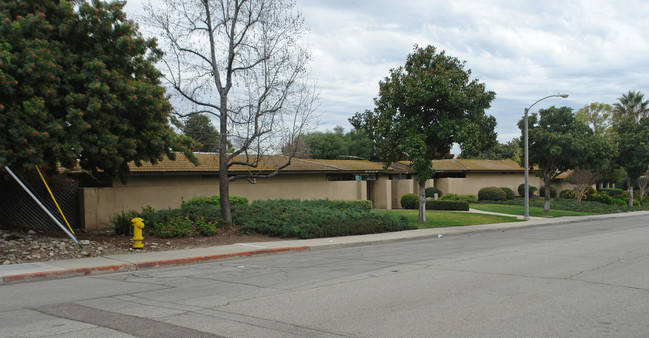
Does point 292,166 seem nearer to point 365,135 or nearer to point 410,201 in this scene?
point 410,201

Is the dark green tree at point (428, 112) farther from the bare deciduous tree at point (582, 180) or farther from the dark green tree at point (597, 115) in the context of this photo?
the dark green tree at point (597, 115)

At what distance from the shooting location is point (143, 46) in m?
14.8

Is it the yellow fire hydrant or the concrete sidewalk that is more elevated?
the yellow fire hydrant

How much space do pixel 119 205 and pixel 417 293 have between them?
1727 centimetres

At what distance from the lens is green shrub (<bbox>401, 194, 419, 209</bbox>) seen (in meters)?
34.7

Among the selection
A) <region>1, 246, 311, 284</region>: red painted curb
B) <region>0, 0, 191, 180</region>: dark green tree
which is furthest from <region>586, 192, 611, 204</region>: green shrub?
<region>0, 0, 191, 180</region>: dark green tree

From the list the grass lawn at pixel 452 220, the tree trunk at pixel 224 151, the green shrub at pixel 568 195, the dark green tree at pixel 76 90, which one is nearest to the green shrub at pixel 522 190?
the green shrub at pixel 568 195

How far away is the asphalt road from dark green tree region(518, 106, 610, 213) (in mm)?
19177

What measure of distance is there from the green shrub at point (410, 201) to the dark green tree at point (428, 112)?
9917 millimetres

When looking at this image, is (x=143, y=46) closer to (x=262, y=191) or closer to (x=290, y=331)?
(x=290, y=331)

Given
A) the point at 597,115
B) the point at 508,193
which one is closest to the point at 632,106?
the point at 597,115

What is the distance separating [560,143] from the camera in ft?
102

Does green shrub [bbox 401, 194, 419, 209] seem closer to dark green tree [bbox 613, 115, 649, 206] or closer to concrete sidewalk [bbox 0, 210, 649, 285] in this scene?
concrete sidewalk [bbox 0, 210, 649, 285]

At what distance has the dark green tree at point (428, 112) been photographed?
22219 millimetres
